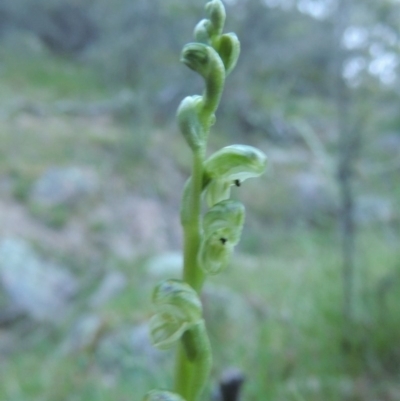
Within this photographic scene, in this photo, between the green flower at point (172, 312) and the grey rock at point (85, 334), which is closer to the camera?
the green flower at point (172, 312)

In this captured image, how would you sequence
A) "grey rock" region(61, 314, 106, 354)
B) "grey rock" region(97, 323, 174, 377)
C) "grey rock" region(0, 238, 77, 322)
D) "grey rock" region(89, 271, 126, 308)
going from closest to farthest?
"grey rock" region(97, 323, 174, 377) → "grey rock" region(61, 314, 106, 354) → "grey rock" region(89, 271, 126, 308) → "grey rock" region(0, 238, 77, 322)

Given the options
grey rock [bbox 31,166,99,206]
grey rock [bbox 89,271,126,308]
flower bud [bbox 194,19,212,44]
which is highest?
grey rock [bbox 31,166,99,206]

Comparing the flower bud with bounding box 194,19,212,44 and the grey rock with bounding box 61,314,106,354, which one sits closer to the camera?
the flower bud with bounding box 194,19,212,44

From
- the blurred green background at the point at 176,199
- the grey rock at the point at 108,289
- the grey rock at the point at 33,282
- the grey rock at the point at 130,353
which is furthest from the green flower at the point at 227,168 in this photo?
the grey rock at the point at 33,282

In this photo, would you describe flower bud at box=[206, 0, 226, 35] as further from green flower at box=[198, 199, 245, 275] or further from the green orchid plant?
green flower at box=[198, 199, 245, 275]

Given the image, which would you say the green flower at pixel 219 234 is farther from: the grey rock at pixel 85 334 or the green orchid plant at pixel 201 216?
the grey rock at pixel 85 334

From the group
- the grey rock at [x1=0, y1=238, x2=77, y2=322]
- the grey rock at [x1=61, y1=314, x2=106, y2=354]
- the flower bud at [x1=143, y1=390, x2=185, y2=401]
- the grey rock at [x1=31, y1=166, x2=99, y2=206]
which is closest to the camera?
the flower bud at [x1=143, y1=390, x2=185, y2=401]

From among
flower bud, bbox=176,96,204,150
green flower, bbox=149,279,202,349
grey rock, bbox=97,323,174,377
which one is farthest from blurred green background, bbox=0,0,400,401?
flower bud, bbox=176,96,204,150

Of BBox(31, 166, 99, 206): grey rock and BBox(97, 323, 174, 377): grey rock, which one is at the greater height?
BBox(31, 166, 99, 206): grey rock

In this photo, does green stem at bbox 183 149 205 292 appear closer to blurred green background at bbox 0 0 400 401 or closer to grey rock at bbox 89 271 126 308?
blurred green background at bbox 0 0 400 401
